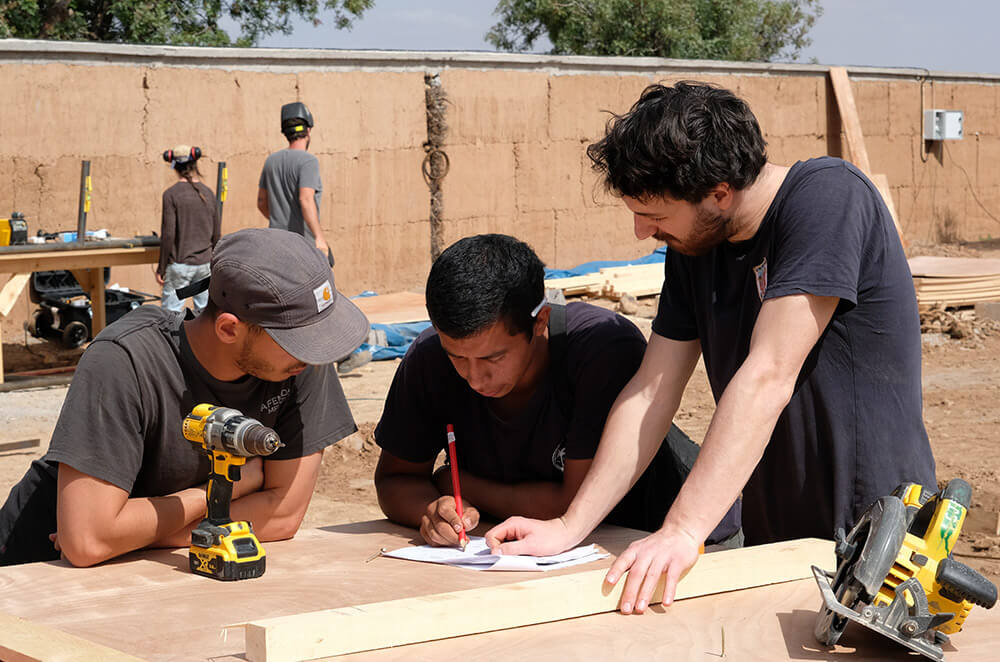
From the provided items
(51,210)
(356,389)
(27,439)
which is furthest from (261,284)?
(51,210)

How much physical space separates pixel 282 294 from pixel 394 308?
8.65 m

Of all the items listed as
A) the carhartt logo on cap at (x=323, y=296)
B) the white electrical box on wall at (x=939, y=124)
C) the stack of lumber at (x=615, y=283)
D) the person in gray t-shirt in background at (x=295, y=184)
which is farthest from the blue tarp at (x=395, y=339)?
the white electrical box on wall at (x=939, y=124)

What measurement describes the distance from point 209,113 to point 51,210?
1884mm

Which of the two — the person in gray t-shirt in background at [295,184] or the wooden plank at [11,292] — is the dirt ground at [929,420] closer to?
the wooden plank at [11,292]

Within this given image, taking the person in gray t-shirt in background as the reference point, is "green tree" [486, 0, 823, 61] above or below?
above

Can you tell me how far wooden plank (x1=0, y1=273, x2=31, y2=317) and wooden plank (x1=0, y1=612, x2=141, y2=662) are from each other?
690cm

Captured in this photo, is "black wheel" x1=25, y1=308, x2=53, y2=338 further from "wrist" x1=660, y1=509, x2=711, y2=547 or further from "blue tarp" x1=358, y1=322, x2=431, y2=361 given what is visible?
"wrist" x1=660, y1=509, x2=711, y2=547

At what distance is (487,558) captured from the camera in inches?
98.0

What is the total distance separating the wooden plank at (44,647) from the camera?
1.78m

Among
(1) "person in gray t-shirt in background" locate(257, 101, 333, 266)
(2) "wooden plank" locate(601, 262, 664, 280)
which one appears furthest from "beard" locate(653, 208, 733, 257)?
(2) "wooden plank" locate(601, 262, 664, 280)

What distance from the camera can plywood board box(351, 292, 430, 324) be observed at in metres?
10.3

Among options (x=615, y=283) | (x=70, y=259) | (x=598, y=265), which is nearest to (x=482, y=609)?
(x=70, y=259)

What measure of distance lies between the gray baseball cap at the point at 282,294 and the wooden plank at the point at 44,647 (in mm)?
804

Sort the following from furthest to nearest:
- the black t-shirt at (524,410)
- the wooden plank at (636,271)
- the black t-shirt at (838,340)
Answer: the wooden plank at (636,271) < the black t-shirt at (524,410) < the black t-shirt at (838,340)
